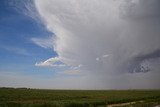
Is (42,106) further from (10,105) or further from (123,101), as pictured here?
(123,101)

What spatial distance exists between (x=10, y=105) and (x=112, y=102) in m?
27.0

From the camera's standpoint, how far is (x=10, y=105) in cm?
3769

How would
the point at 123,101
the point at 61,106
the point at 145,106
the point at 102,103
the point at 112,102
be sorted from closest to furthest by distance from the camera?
the point at 61,106
the point at 145,106
the point at 102,103
the point at 112,102
the point at 123,101

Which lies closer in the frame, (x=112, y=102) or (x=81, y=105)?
(x=81, y=105)

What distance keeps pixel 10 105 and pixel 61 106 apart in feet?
25.8

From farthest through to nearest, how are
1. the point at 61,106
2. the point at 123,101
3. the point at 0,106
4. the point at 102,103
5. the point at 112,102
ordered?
the point at 123,101, the point at 112,102, the point at 102,103, the point at 61,106, the point at 0,106

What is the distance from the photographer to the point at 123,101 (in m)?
61.0

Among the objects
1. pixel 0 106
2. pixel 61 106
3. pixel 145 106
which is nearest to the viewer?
pixel 0 106

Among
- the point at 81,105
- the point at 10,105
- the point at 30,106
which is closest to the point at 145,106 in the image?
the point at 81,105

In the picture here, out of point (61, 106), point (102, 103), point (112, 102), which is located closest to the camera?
point (61, 106)

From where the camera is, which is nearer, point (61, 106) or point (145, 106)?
point (61, 106)

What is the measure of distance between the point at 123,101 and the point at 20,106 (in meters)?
31.3

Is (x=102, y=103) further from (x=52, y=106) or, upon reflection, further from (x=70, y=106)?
(x=52, y=106)

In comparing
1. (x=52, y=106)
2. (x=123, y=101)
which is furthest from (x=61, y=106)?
(x=123, y=101)
